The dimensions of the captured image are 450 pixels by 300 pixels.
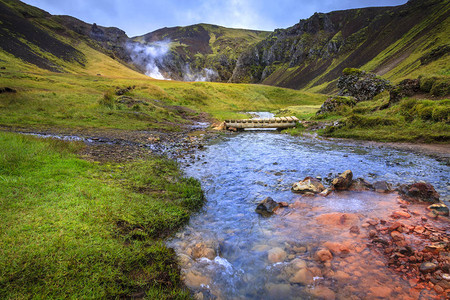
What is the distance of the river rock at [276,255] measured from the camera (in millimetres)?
4633

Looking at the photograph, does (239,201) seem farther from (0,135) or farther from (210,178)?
(0,135)

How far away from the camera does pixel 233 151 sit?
1469 cm

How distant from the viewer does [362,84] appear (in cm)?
2856

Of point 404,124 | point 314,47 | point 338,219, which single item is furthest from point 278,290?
point 314,47

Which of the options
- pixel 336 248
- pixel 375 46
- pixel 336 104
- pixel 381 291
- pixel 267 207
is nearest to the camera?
pixel 381 291

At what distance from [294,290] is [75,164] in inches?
339

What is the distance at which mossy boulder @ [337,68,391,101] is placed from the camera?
2689 cm

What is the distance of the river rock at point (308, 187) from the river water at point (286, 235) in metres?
0.37

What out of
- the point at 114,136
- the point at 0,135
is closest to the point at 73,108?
the point at 114,136

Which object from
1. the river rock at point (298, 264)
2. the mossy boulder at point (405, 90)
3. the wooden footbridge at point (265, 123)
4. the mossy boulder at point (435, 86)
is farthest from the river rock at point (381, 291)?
the wooden footbridge at point (265, 123)

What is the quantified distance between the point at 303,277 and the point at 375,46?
572ft

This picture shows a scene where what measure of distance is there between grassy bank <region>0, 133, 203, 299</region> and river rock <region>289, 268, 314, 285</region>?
2.08 meters

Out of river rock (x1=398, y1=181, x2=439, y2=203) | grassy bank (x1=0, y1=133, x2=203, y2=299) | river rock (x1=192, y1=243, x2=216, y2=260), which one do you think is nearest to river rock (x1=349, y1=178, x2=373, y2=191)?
river rock (x1=398, y1=181, x2=439, y2=203)

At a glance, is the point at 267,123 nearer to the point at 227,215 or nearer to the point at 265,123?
the point at 265,123
